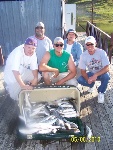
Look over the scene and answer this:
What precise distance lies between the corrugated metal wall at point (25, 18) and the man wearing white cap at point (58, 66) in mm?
3986

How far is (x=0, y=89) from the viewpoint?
600 cm

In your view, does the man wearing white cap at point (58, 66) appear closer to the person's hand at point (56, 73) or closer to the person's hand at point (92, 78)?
the person's hand at point (56, 73)

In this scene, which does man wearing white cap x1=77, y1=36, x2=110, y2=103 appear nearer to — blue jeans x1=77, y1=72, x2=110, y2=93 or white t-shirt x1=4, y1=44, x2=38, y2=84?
blue jeans x1=77, y1=72, x2=110, y2=93

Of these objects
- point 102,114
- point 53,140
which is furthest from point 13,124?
point 102,114

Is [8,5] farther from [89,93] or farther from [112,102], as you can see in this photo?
[112,102]

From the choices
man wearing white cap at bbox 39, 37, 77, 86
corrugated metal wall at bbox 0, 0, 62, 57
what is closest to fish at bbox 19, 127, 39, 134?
man wearing white cap at bbox 39, 37, 77, 86

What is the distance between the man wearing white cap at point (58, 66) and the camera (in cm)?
469

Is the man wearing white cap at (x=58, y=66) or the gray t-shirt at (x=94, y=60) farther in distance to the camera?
the gray t-shirt at (x=94, y=60)

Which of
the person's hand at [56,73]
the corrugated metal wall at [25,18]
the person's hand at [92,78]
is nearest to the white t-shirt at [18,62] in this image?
the person's hand at [56,73]

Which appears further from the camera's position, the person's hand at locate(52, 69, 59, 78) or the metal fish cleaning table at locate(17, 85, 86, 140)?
the person's hand at locate(52, 69, 59, 78)

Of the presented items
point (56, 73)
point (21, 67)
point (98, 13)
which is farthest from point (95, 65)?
point (98, 13)

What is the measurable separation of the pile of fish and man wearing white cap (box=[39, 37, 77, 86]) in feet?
1.96

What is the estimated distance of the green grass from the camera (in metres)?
34.2
